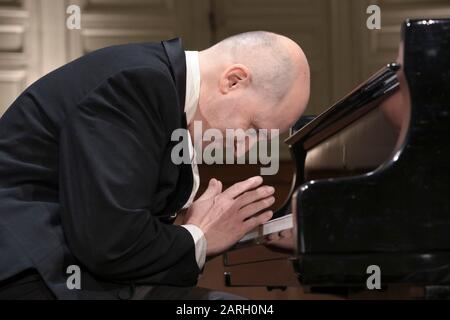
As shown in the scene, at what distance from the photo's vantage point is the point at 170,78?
1416 mm

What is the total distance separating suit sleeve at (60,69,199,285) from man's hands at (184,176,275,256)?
0.39 feet

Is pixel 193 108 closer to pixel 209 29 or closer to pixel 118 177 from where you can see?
pixel 118 177

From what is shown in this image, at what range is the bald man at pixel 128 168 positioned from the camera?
1.33 meters

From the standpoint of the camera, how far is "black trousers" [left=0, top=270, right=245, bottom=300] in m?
1.37

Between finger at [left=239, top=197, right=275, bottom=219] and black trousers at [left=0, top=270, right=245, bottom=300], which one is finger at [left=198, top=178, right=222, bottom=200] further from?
black trousers at [left=0, top=270, right=245, bottom=300]

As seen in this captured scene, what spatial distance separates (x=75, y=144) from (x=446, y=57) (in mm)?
625

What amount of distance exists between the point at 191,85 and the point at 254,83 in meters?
0.13

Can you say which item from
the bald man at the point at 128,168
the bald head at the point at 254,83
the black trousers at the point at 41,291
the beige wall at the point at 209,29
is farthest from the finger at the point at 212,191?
the beige wall at the point at 209,29

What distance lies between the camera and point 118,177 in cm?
Answer: 133

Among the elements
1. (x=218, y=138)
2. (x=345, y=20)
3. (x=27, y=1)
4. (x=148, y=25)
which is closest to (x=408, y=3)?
(x=345, y=20)

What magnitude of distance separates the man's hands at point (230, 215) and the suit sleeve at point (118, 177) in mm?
118

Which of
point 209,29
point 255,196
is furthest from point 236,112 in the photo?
point 209,29

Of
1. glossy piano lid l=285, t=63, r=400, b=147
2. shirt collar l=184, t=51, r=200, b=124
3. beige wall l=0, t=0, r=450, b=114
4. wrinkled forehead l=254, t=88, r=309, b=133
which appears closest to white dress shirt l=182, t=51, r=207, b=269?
shirt collar l=184, t=51, r=200, b=124
